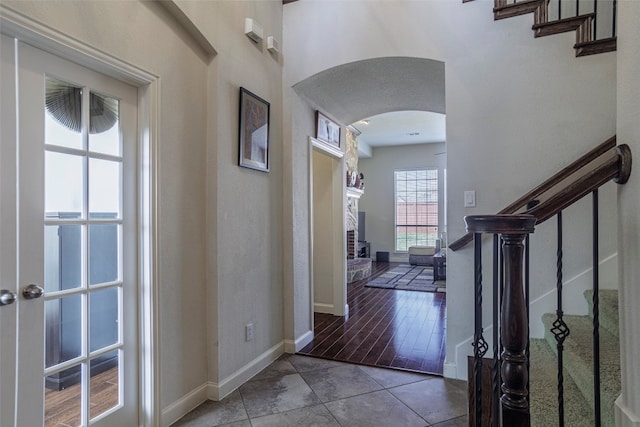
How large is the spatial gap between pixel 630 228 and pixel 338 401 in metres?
1.83

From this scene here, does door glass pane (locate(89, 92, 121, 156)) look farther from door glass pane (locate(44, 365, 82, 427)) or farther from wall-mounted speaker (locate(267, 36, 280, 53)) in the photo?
wall-mounted speaker (locate(267, 36, 280, 53))

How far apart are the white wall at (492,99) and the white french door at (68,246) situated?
1.98 metres

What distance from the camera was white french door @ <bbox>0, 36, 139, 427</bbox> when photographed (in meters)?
1.41

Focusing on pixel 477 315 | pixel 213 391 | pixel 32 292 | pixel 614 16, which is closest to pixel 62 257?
pixel 32 292

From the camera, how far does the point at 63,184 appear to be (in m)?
1.59

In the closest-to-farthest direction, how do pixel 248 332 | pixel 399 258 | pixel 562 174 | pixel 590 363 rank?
pixel 590 363, pixel 562 174, pixel 248 332, pixel 399 258

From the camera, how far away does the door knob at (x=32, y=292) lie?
1431 millimetres

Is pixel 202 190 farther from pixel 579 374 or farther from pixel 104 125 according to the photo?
pixel 579 374

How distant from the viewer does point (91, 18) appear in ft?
5.34

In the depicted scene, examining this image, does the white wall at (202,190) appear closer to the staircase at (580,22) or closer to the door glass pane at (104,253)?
the door glass pane at (104,253)

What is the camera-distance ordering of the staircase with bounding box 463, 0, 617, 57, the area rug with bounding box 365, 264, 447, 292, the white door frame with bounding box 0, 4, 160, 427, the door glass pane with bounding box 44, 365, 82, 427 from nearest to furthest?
the door glass pane with bounding box 44, 365, 82, 427
the white door frame with bounding box 0, 4, 160, 427
the staircase with bounding box 463, 0, 617, 57
the area rug with bounding box 365, 264, 447, 292

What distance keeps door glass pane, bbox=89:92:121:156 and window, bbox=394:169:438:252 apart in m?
8.24

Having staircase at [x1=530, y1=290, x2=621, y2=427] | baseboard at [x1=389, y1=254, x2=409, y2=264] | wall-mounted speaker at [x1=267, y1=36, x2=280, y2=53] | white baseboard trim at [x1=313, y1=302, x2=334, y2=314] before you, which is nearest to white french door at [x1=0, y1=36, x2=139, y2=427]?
wall-mounted speaker at [x1=267, y1=36, x2=280, y2=53]

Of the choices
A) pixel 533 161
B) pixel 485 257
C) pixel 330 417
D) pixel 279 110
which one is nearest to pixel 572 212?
pixel 533 161
